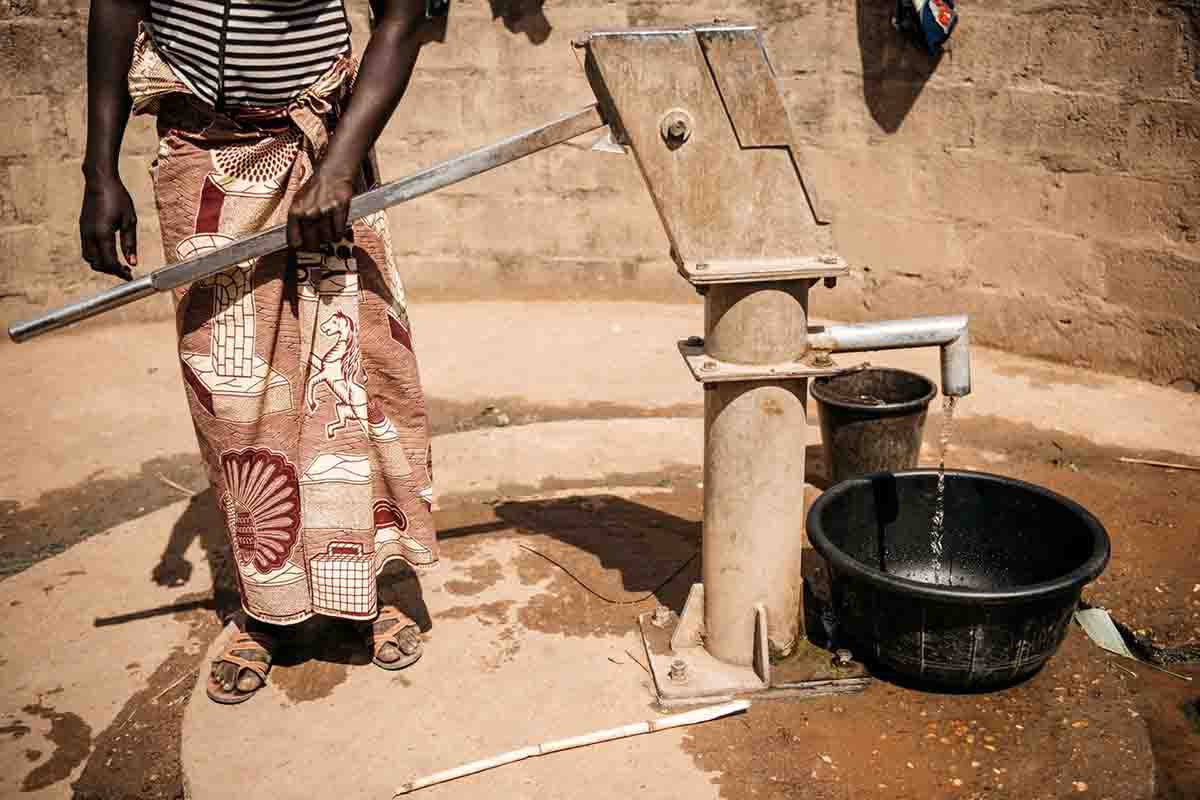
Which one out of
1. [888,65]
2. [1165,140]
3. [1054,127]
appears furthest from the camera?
[888,65]

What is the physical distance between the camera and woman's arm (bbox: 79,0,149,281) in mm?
2266

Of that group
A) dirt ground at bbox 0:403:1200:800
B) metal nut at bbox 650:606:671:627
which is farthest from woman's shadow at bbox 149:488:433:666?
metal nut at bbox 650:606:671:627

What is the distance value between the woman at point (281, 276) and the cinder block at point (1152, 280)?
3.40 metres

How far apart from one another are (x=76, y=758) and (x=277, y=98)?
1.57 meters

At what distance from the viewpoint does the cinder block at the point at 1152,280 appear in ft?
14.7

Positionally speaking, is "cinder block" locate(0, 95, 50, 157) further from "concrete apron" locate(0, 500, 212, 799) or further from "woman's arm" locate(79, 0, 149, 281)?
"woman's arm" locate(79, 0, 149, 281)

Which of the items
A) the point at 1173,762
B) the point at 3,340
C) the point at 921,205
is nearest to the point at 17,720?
the point at 1173,762

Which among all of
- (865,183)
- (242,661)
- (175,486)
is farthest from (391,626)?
(865,183)

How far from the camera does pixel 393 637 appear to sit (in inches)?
106

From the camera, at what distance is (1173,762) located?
2.44 meters

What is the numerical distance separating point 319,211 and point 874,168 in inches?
149

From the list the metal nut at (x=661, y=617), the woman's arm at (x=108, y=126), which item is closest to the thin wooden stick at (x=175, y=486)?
the woman's arm at (x=108, y=126)

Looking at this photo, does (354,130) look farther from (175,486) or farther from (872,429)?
(175,486)

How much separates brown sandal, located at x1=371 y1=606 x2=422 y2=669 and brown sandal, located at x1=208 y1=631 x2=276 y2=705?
0.26m
